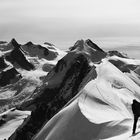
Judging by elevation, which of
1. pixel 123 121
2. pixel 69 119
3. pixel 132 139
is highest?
pixel 132 139

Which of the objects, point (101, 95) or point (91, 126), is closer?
point (91, 126)

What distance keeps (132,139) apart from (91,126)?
59.1 feet

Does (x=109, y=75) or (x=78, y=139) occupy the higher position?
(x=78, y=139)

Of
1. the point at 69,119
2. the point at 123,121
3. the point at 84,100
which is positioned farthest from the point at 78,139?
the point at 84,100

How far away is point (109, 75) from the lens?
4633 inches

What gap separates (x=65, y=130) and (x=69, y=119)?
5577 millimetres

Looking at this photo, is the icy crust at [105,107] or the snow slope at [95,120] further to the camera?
the icy crust at [105,107]

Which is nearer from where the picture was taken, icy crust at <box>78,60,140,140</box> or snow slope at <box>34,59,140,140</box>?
snow slope at <box>34,59,140,140</box>

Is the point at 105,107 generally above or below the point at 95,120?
below

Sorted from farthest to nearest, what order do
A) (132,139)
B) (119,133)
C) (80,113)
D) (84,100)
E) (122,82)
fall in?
(122,82)
(84,100)
(80,113)
(119,133)
(132,139)

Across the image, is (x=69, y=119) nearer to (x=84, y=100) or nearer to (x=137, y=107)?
(x=84, y=100)

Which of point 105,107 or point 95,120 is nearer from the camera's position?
point 95,120

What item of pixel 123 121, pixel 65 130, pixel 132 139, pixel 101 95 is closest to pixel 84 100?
pixel 101 95

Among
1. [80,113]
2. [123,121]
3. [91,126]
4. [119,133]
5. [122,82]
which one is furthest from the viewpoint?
[122,82]
